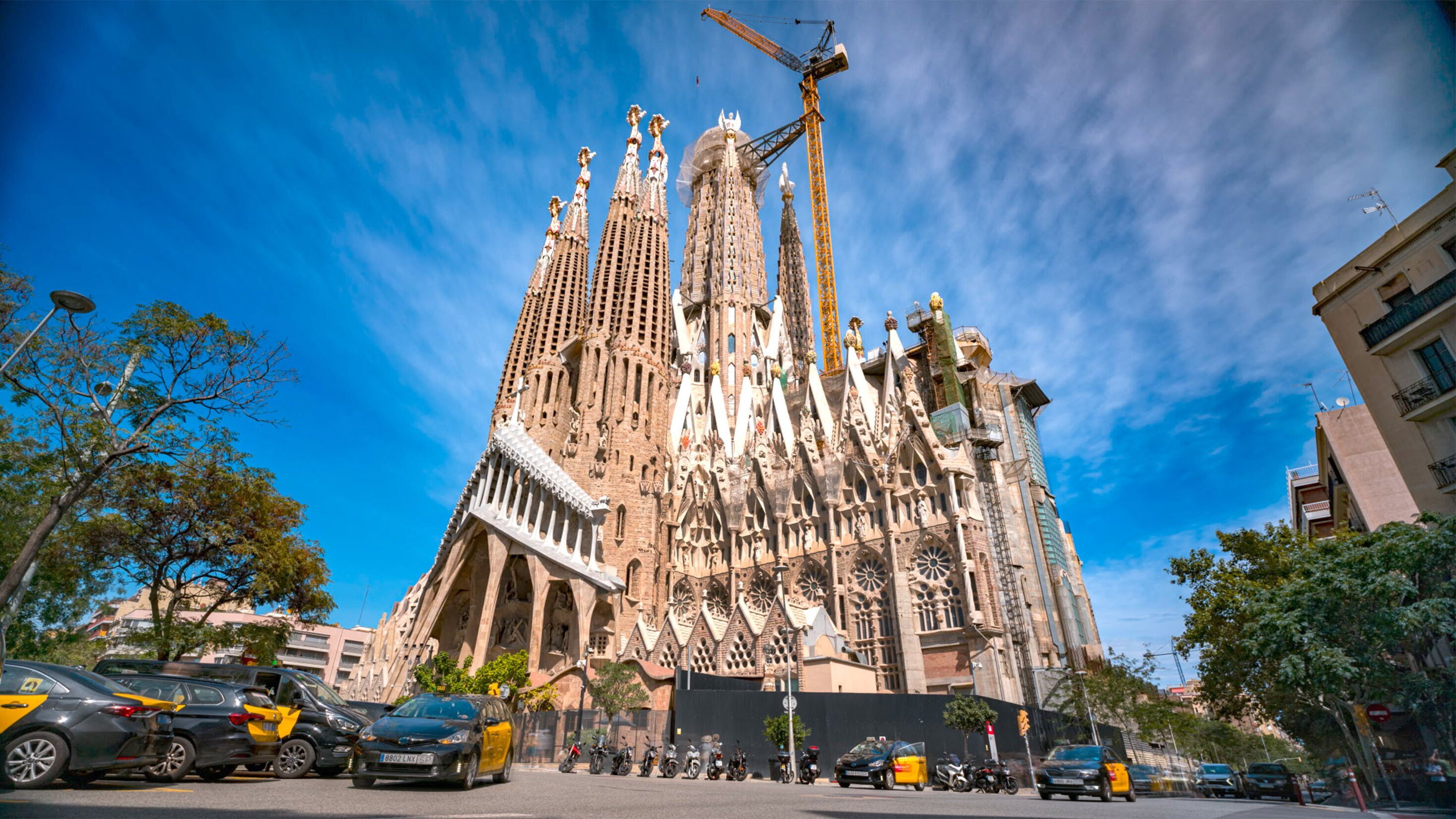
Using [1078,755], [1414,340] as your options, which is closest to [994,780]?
[1078,755]

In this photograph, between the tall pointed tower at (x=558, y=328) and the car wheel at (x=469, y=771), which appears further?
the tall pointed tower at (x=558, y=328)

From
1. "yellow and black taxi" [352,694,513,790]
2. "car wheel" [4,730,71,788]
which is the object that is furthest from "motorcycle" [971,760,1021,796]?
"car wheel" [4,730,71,788]

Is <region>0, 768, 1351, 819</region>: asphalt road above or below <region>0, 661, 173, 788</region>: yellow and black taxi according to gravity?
below

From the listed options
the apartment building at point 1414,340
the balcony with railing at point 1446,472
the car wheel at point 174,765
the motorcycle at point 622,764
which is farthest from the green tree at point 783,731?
the apartment building at point 1414,340

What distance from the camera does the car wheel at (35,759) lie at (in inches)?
227

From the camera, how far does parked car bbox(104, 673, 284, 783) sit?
7492mm

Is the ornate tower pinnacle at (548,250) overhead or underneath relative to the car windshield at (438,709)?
overhead

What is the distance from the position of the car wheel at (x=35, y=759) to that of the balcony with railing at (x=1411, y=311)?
24247 mm

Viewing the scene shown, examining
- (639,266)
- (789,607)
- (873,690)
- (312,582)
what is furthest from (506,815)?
(639,266)

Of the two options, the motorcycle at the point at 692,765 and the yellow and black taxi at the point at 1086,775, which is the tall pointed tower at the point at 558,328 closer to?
the motorcycle at the point at 692,765

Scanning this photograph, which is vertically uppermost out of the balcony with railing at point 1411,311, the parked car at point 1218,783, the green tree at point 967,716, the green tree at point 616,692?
the balcony with railing at point 1411,311

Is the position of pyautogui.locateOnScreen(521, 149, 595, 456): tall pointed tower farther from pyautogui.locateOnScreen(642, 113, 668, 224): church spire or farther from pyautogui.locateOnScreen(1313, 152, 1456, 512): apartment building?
pyautogui.locateOnScreen(1313, 152, 1456, 512): apartment building

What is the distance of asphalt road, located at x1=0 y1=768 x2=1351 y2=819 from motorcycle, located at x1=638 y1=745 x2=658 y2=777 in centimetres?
442

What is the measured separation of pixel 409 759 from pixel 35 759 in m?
3.16
